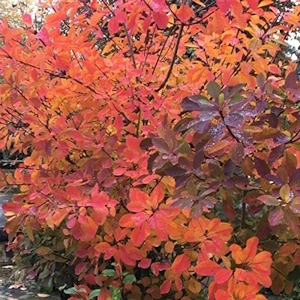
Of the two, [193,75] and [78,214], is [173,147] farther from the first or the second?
[193,75]

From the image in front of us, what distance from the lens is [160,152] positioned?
52.8 inches

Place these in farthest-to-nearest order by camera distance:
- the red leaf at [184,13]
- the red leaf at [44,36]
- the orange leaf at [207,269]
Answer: the red leaf at [44,36]
the red leaf at [184,13]
the orange leaf at [207,269]

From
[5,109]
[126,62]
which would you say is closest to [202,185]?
[126,62]

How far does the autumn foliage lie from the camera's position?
1295 millimetres

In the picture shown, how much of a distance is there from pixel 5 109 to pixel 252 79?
1.12m

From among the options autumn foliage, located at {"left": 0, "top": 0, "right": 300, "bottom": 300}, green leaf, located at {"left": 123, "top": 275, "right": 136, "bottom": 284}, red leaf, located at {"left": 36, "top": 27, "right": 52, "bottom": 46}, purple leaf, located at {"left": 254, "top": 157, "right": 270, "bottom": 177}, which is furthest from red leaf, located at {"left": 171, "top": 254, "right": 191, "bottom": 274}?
red leaf, located at {"left": 36, "top": 27, "right": 52, "bottom": 46}

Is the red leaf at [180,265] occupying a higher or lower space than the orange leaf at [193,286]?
higher

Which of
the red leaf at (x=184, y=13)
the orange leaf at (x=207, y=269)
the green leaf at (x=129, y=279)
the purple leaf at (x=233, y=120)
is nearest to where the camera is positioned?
the purple leaf at (x=233, y=120)

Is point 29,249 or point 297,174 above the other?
point 297,174

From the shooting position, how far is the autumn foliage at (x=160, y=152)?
129 cm

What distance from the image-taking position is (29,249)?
277 cm

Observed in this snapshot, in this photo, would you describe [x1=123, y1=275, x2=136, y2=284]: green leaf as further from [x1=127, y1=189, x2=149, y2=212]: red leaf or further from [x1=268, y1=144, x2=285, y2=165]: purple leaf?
[x1=268, y1=144, x2=285, y2=165]: purple leaf

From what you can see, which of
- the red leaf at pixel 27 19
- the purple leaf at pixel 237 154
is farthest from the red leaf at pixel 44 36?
the purple leaf at pixel 237 154

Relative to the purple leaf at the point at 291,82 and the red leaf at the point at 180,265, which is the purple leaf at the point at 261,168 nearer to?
the purple leaf at the point at 291,82
